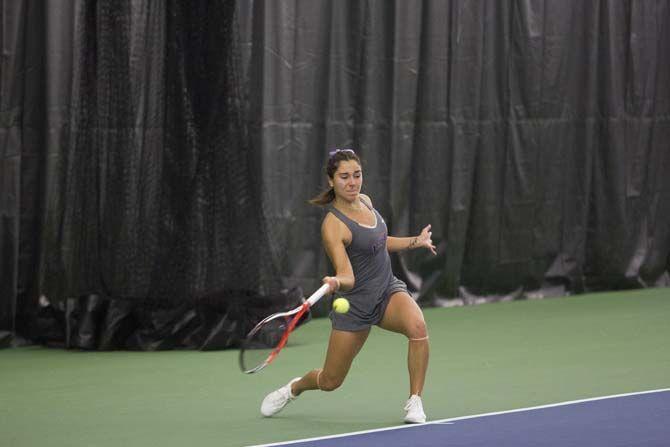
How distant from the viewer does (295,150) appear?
9344mm

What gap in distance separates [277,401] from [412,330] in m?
0.75

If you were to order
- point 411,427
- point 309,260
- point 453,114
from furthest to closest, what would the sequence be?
point 453,114 < point 309,260 < point 411,427

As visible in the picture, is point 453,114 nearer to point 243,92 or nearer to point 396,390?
point 243,92

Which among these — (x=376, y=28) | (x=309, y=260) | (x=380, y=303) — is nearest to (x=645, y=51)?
(x=376, y=28)

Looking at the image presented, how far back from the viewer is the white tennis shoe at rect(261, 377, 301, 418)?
6078 mm

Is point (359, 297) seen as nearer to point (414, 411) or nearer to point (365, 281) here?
point (365, 281)

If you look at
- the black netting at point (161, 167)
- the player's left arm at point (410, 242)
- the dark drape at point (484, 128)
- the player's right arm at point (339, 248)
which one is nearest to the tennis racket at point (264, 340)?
the player's right arm at point (339, 248)

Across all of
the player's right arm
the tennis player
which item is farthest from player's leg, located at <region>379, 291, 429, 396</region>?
the player's right arm

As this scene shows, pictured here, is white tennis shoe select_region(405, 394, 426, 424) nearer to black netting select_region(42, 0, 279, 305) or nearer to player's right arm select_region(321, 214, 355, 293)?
player's right arm select_region(321, 214, 355, 293)

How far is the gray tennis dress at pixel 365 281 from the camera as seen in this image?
582cm

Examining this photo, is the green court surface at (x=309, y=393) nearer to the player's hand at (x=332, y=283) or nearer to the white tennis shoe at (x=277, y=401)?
the white tennis shoe at (x=277, y=401)

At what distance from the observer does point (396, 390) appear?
6863 millimetres

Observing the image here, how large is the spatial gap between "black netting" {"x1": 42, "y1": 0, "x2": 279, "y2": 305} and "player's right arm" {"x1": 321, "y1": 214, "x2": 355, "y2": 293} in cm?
237

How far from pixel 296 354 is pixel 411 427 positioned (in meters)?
2.24
